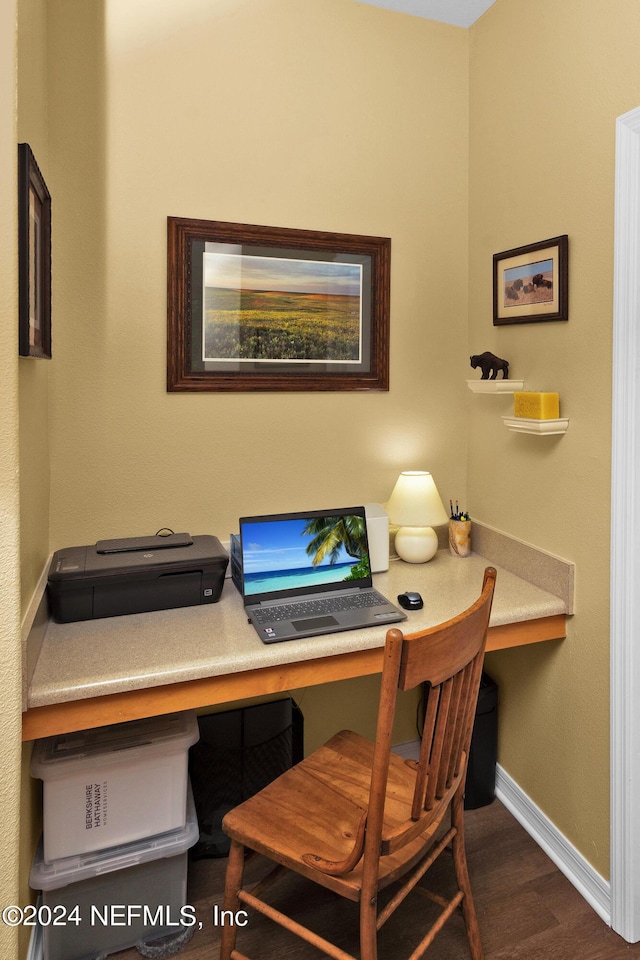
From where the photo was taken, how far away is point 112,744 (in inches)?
63.1

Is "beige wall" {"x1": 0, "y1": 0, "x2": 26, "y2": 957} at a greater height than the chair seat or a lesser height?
greater

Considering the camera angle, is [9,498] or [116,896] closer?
[9,498]

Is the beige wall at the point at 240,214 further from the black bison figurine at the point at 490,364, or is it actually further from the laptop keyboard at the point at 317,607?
the laptop keyboard at the point at 317,607

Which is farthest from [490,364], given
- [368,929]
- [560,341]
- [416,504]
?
[368,929]

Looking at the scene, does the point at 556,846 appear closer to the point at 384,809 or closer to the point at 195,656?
the point at 384,809

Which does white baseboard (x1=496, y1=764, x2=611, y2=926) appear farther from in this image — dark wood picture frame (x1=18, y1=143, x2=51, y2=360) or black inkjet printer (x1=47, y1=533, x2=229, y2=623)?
dark wood picture frame (x1=18, y1=143, x2=51, y2=360)

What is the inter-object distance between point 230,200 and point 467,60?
3.52 ft

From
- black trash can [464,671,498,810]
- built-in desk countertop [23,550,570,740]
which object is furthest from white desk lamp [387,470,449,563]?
black trash can [464,671,498,810]

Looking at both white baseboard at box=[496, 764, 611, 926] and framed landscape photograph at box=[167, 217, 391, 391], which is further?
framed landscape photograph at box=[167, 217, 391, 391]

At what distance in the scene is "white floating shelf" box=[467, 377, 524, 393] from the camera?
79.2 inches

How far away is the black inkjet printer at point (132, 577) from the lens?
5.43ft

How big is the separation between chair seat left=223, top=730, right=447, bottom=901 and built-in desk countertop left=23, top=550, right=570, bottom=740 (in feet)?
0.75

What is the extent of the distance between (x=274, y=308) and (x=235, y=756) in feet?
4.87

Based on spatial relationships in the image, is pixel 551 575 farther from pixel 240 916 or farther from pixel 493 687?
pixel 240 916
